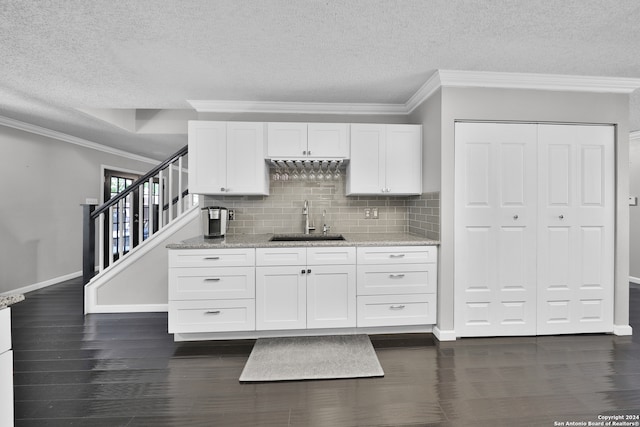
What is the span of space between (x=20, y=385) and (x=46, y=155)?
13.1 feet

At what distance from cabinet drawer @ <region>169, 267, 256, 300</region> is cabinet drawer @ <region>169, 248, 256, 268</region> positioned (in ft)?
0.15

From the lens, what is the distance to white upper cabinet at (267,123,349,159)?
3.13m

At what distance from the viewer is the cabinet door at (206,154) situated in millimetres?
3127

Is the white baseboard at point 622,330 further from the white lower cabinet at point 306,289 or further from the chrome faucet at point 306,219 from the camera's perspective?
the chrome faucet at point 306,219

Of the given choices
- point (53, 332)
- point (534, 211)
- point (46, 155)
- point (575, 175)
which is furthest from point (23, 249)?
point (575, 175)

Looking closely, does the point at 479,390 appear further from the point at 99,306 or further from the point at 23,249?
the point at 23,249

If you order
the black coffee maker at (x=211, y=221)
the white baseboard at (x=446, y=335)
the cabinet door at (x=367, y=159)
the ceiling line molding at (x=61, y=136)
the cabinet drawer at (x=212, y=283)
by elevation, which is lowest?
the white baseboard at (x=446, y=335)

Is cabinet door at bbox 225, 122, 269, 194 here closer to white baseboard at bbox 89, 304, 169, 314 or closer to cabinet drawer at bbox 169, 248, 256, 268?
cabinet drawer at bbox 169, 248, 256, 268

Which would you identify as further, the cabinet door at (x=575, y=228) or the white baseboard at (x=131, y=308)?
the white baseboard at (x=131, y=308)

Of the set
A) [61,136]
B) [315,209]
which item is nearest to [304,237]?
[315,209]

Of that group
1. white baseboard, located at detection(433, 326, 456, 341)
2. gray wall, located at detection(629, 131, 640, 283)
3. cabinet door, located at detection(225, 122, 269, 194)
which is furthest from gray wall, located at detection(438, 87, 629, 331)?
gray wall, located at detection(629, 131, 640, 283)

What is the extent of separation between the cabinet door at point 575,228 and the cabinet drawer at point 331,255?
5.88ft

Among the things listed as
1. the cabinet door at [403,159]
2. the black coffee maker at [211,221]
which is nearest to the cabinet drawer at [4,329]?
the black coffee maker at [211,221]

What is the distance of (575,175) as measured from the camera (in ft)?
9.41
